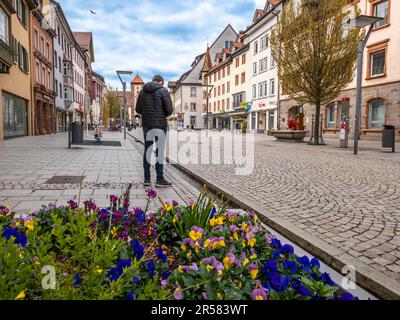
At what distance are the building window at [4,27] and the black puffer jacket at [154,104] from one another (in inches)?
583

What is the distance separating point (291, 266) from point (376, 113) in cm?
2550

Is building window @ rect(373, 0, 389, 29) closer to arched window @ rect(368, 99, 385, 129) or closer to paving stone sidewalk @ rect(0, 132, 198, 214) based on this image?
arched window @ rect(368, 99, 385, 129)

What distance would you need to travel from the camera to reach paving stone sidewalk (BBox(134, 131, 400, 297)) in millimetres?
2949

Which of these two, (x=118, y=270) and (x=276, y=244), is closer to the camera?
(x=118, y=270)

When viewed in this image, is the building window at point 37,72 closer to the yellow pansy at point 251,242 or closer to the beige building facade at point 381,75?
the beige building facade at point 381,75

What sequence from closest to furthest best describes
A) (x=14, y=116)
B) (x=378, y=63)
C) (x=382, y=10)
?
1. (x=14, y=116)
2. (x=382, y=10)
3. (x=378, y=63)

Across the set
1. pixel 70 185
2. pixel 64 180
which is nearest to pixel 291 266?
pixel 70 185

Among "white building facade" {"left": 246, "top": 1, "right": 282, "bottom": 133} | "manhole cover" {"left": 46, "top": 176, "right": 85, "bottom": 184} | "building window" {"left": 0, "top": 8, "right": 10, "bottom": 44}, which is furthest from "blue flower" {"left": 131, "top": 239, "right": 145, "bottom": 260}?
"white building facade" {"left": 246, "top": 1, "right": 282, "bottom": 133}

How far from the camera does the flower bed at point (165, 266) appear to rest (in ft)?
5.97

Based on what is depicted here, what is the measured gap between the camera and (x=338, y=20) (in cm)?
1827

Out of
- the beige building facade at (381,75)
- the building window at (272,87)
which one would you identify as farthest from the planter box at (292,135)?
the building window at (272,87)

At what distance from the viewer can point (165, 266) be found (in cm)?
223

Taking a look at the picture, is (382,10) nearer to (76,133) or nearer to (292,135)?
(292,135)
